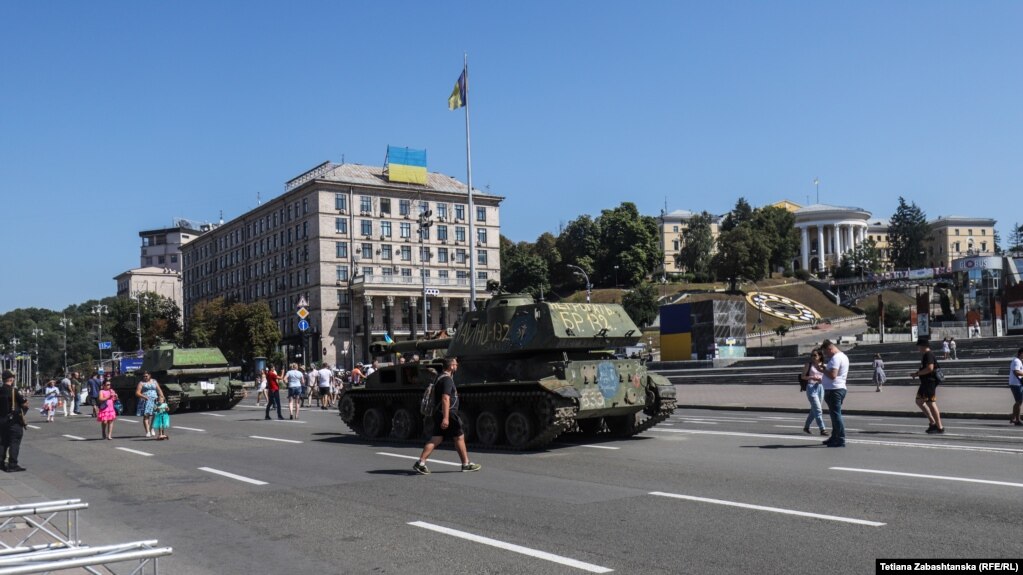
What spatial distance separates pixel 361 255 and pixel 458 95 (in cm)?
5397

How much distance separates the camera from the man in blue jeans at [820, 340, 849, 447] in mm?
13922

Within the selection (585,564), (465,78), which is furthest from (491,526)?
(465,78)

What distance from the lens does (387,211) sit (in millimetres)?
89375

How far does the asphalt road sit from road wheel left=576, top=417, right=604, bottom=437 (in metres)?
1.08

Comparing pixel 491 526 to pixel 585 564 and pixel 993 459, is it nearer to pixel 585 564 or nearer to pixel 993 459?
pixel 585 564

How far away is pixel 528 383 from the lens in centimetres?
1512

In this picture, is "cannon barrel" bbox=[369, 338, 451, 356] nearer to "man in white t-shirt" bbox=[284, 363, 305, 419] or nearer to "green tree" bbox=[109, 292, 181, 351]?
"man in white t-shirt" bbox=[284, 363, 305, 419]

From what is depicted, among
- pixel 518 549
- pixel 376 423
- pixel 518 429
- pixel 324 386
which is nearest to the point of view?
pixel 518 549

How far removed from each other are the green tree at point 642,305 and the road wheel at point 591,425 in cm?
7008

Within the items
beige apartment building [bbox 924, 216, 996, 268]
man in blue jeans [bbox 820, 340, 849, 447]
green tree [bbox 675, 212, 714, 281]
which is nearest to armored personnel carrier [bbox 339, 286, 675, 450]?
man in blue jeans [bbox 820, 340, 849, 447]

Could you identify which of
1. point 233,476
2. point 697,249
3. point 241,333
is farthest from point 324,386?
point 697,249

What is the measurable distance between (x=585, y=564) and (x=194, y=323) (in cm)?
8343

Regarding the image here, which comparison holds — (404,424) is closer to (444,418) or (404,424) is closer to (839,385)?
(444,418)

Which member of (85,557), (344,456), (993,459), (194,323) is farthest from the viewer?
(194,323)
